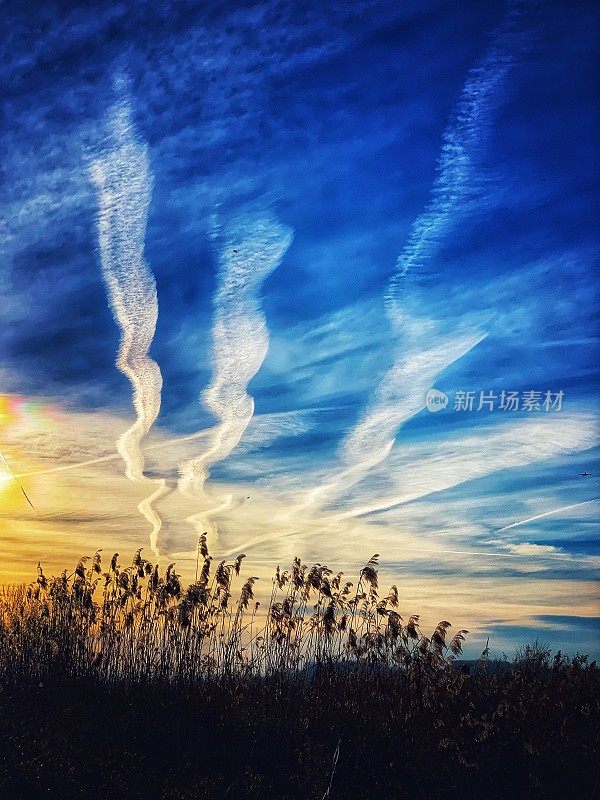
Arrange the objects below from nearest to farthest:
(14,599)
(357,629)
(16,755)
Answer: (16,755)
(357,629)
(14,599)

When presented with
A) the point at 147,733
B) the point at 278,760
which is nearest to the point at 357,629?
the point at 278,760

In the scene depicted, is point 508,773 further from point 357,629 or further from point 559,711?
point 357,629

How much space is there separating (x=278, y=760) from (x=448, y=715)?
1.65 meters

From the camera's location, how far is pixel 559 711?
6930 millimetres

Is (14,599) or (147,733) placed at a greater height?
(14,599)

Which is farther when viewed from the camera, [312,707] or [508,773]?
[312,707]

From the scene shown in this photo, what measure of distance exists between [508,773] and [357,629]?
2.37 meters

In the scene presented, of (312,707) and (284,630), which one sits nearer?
(312,707)

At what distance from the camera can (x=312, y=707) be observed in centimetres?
705

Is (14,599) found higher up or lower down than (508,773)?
higher up

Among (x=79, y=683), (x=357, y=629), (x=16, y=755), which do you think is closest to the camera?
(x=16, y=755)

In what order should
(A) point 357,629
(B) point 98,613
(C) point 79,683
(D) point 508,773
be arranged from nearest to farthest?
1. (D) point 508,773
2. (A) point 357,629
3. (C) point 79,683
4. (B) point 98,613

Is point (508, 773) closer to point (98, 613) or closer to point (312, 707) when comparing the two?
point (312, 707)

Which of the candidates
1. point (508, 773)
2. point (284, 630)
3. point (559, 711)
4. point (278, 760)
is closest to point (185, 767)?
point (278, 760)
